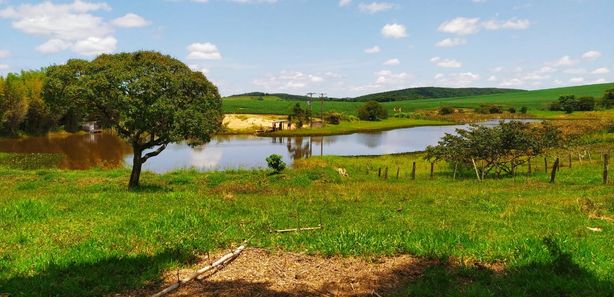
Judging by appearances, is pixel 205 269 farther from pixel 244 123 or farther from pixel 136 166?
pixel 244 123

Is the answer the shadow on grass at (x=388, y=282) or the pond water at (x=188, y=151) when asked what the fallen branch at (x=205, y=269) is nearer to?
the shadow on grass at (x=388, y=282)

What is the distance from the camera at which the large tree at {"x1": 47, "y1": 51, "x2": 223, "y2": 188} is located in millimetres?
22703

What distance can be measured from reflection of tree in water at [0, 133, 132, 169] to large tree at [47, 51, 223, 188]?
26.8m

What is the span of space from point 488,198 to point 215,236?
13.1m

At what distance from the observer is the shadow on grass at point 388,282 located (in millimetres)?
8195

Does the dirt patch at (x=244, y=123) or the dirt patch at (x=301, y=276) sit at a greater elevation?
the dirt patch at (x=244, y=123)

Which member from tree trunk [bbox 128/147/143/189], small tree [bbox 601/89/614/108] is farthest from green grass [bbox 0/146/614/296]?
small tree [bbox 601/89/614/108]

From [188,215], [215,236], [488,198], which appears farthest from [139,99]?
[488,198]

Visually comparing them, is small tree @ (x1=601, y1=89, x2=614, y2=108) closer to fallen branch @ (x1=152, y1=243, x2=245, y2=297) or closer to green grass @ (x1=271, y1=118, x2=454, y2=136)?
green grass @ (x1=271, y1=118, x2=454, y2=136)

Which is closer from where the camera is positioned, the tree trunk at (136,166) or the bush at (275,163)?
the tree trunk at (136,166)

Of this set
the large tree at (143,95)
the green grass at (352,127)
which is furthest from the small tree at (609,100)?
the large tree at (143,95)

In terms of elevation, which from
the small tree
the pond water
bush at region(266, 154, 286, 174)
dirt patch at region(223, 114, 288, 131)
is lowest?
the pond water

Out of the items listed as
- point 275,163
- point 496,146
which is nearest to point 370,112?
point 496,146

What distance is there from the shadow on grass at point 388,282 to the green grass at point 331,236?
0.03m
